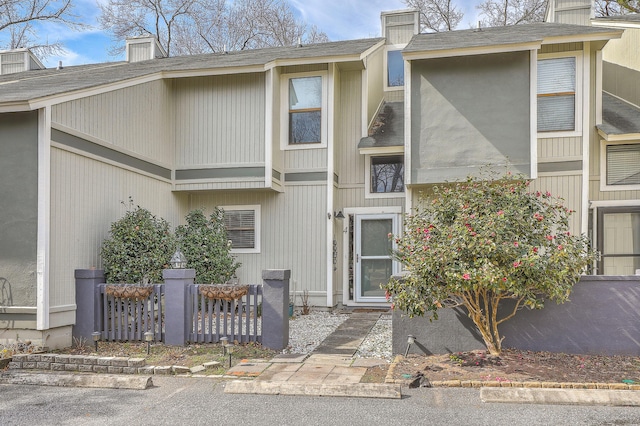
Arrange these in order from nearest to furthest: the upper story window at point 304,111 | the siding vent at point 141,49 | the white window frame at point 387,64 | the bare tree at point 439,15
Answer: the upper story window at point 304,111 → the white window frame at point 387,64 → the siding vent at point 141,49 → the bare tree at point 439,15

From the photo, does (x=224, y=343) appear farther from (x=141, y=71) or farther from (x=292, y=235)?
(x=141, y=71)

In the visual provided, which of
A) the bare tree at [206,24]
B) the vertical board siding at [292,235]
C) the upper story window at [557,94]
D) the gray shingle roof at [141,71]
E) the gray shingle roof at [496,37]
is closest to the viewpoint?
the gray shingle roof at [141,71]

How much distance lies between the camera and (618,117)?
9555mm

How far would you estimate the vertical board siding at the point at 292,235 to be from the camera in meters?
10.2

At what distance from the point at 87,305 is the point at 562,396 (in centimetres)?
626

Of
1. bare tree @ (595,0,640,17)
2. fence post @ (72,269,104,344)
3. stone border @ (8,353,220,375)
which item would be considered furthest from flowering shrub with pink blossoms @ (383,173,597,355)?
bare tree @ (595,0,640,17)

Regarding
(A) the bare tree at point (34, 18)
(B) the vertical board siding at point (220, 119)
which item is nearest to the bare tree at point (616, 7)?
(B) the vertical board siding at point (220, 119)

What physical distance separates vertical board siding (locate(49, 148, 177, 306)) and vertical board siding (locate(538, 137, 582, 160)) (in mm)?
7490

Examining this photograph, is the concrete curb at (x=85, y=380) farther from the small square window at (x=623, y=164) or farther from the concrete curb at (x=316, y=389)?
the small square window at (x=623, y=164)

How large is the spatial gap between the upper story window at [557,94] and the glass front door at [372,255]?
3413 mm

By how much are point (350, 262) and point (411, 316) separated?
454 cm

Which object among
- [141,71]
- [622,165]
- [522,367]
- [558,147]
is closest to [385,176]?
[558,147]

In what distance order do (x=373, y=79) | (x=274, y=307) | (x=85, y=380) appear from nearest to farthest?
1. (x=85, y=380)
2. (x=274, y=307)
3. (x=373, y=79)

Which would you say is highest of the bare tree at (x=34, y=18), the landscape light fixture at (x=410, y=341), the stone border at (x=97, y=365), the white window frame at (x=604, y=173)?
the bare tree at (x=34, y=18)
